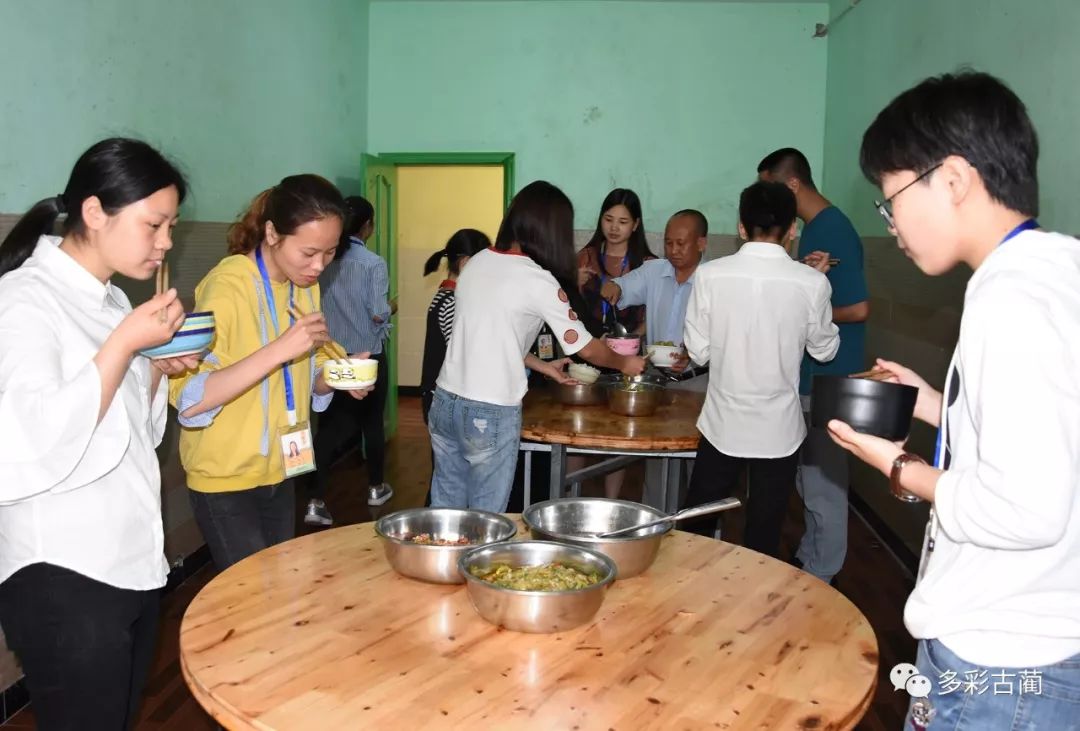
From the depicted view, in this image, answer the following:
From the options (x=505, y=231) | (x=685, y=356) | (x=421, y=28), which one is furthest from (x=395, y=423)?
(x=505, y=231)

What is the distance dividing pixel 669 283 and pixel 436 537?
7.98 ft

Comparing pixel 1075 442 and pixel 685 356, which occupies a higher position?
pixel 1075 442

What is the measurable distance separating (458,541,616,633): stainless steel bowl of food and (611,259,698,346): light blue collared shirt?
2427 millimetres

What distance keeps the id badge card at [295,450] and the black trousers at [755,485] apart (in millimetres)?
1360

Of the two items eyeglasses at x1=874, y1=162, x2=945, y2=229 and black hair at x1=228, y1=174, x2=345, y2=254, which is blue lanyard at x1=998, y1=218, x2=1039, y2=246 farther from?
black hair at x1=228, y1=174, x2=345, y2=254

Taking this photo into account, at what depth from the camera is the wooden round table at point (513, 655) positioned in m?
1.25

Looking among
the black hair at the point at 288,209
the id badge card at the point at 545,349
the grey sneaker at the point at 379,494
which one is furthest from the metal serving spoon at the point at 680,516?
the grey sneaker at the point at 379,494

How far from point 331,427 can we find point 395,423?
2.05 metres

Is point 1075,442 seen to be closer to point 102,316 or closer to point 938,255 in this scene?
point 938,255

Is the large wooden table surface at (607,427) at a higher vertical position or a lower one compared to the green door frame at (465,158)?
lower

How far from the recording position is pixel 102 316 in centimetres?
156

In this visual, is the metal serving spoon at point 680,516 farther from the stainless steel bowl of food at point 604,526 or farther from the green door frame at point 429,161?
the green door frame at point 429,161

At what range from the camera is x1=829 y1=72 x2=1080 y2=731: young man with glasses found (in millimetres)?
1045

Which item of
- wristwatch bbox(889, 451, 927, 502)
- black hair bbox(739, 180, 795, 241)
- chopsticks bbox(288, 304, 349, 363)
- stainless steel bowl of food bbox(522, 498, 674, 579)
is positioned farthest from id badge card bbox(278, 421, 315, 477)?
black hair bbox(739, 180, 795, 241)
